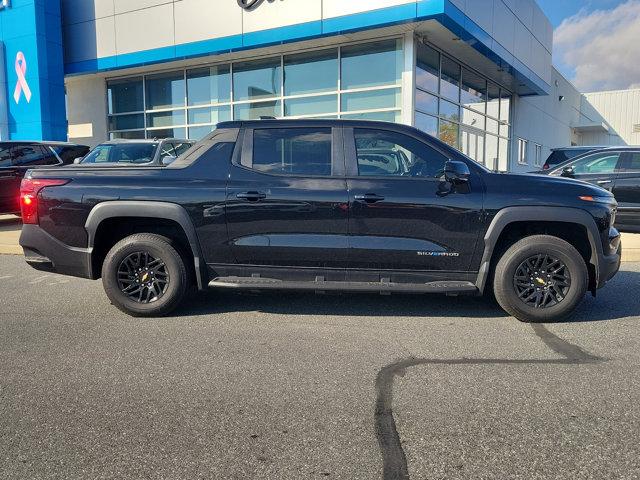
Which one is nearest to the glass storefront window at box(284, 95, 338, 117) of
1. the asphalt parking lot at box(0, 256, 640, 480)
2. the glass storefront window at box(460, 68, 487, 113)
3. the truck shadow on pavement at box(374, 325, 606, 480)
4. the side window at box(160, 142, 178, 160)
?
the glass storefront window at box(460, 68, 487, 113)

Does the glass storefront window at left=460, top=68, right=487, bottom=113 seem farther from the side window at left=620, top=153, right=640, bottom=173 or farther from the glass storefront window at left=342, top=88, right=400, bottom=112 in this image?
the side window at left=620, top=153, right=640, bottom=173

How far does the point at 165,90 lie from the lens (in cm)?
1691

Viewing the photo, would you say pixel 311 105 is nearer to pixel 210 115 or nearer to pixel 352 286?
pixel 210 115

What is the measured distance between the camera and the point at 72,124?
18.9 m

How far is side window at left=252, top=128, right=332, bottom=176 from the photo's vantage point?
184 inches

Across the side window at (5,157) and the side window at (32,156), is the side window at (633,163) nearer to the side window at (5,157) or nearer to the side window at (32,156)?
the side window at (32,156)

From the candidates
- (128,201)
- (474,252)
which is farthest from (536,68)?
(128,201)

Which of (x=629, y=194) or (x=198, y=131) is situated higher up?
(x=198, y=131)

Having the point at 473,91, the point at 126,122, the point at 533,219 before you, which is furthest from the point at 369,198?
the point at 126,122

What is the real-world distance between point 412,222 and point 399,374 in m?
1.49

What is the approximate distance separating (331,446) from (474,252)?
2.52m

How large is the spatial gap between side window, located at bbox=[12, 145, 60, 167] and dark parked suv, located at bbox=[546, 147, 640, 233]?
10.6 m

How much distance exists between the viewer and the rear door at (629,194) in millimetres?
9406

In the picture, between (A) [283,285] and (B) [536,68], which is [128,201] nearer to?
(A) [283,285]
